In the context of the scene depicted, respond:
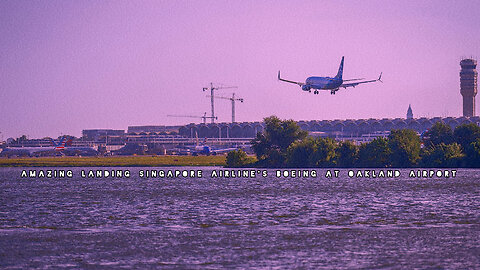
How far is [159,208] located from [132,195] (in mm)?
25608

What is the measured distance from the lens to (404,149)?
192 meters

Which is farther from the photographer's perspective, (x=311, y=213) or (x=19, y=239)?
(x=311, y=213)

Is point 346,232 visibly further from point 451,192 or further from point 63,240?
point 451,192

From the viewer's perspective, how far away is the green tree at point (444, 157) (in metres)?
188

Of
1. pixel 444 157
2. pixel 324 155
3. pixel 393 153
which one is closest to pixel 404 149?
pixel 393 153

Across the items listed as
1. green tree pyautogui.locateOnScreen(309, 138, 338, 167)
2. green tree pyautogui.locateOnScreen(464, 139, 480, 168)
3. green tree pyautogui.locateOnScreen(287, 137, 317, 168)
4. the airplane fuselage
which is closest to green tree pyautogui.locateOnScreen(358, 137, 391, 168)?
green tree pyautogui.locateOnScreen(309, 138, 338, 167)

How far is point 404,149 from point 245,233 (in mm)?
141195

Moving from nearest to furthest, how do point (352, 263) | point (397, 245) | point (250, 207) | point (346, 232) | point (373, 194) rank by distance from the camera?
Answer: point (352, 263), point (397, 245), point (346, 232), point (250, 207), point (373, 194)

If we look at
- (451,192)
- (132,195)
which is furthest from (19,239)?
(451,192)

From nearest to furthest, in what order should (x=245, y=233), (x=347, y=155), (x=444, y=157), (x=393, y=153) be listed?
(x=245, y=233), (x=444, y=157), (x=393, y=153), (x=347, y=155)

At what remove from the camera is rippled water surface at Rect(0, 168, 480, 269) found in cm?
4419

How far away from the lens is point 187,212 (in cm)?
7412

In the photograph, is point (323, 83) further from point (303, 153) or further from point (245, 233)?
point (245, 233)

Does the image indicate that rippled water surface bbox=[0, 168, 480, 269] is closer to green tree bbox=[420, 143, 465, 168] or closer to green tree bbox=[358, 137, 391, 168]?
green tree bbox=[420, 143, 465, 168]
